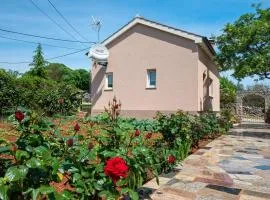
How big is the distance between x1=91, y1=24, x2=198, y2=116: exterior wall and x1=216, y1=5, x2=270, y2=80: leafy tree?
1.75 metres

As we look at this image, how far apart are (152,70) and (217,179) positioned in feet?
37.5

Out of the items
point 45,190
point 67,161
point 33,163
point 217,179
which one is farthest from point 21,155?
point 217,179

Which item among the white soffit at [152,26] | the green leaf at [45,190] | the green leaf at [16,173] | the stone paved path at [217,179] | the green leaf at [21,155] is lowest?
the stone paved path at [217,179]

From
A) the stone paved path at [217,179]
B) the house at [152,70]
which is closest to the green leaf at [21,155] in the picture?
the stone paved path at [217,179]

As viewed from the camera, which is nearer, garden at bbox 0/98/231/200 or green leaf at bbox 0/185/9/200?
green leaf at bbox 0/185/9/200

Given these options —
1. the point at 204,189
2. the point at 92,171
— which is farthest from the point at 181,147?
the point at 92,171

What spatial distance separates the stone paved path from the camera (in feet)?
16.2

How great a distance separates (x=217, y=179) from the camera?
6.00 meters

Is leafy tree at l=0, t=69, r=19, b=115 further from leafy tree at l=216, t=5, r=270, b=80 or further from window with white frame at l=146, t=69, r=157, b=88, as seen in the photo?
leafy tree at l=216, t=5, r=270, b=80

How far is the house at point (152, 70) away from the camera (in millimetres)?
15727

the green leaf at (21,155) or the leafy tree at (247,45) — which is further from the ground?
the leafy tree at (247,45)

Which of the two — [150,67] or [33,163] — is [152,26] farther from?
[33,163]

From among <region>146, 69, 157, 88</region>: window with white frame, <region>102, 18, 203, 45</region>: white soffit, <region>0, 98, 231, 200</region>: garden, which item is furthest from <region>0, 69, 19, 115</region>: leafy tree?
<region>0, 98, 231, 200</region>: garden

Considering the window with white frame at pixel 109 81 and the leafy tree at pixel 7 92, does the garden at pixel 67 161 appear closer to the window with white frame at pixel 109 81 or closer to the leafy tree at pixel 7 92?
the leafy tree at pixel 7 92
